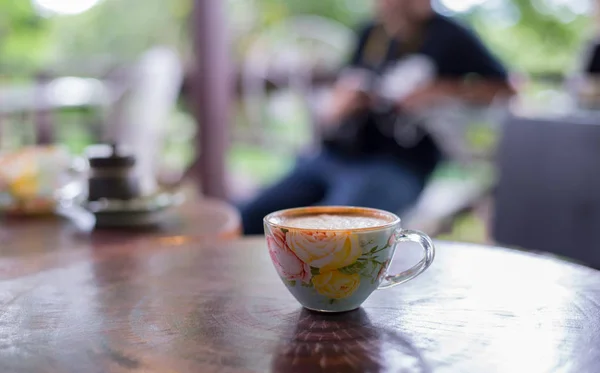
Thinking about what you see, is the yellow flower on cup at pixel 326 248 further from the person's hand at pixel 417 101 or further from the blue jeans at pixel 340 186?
the person's hand at pixel 417 101

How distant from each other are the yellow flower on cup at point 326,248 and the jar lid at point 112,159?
0.66 m

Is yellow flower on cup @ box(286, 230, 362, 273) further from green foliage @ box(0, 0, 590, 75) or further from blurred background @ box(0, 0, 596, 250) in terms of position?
green foliage @ box(0, 0, 590, 75)

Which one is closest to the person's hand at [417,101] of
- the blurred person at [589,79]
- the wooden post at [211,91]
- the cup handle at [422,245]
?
the blurred person at [589,79]

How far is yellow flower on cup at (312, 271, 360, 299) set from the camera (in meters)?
0.66

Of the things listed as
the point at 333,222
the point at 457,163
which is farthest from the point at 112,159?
the point at 457,163

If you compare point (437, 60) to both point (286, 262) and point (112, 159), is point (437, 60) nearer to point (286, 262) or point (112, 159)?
point (112, 159)

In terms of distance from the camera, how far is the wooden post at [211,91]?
11.8 ft

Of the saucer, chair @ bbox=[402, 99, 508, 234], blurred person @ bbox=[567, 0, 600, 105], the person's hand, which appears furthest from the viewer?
chair @ bbox=[402, 99, 508, 234]

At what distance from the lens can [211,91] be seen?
11.9 feet

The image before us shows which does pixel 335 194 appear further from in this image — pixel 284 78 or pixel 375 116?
pixel 284 78

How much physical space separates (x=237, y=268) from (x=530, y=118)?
115 centimetres

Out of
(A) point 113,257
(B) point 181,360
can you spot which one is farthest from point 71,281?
(B) point 181,360

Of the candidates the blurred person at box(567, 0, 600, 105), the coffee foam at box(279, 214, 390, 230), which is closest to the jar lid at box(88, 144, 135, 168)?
the coffee foam at box(279, 214, 390, 230)

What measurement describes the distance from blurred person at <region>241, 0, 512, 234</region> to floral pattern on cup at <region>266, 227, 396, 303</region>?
1.55m
